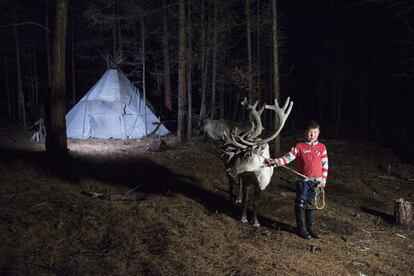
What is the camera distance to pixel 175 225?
257 inches

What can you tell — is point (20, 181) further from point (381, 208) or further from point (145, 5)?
point (145, 5)

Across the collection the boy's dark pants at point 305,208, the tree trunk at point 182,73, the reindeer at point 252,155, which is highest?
the tree trunk at point 182,73

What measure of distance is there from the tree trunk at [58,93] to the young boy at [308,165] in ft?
22.4

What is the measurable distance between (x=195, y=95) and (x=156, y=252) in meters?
30.7

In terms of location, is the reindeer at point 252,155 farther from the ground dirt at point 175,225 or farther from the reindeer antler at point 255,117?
the ground dirt at point 175,225

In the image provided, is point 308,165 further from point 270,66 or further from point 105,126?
point 270,66

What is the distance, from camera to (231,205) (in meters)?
8.06

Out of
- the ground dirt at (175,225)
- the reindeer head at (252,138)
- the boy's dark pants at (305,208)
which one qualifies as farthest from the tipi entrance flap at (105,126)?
the boy's dark pants at (305,208)

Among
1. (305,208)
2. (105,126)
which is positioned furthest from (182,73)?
(305,208)

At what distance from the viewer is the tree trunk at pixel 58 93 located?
1067 centimetres

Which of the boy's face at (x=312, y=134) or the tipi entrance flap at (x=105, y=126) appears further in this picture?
the tipi entrance flap at (x=105, y=126)

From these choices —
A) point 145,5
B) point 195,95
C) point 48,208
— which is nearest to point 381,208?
point 48,208

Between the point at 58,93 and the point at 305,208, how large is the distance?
7643 millimetres

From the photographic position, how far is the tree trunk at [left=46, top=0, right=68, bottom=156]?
10672 millimetres
